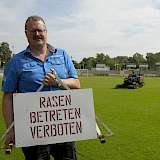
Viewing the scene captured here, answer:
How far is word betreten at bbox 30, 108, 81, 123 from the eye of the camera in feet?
13.9

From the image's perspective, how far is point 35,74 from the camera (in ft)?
14.2

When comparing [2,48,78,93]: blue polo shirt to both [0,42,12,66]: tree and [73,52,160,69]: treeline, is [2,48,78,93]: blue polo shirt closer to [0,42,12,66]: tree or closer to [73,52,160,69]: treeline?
[0,42,12,66]: tree

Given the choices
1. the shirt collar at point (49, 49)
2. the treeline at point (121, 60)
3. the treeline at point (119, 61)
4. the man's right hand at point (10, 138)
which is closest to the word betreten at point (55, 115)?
the man's right hand at point (10, 138)

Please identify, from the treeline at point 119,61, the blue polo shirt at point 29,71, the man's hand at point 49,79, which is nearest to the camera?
the man's hand at point 49,79

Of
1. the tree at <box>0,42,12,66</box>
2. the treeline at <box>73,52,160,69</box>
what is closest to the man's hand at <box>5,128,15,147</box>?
the tree at <box>0,42,12,66</box>

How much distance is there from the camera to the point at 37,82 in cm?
432

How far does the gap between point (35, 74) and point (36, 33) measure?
394mm

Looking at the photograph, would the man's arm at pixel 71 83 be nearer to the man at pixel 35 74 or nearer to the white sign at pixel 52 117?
the man at pixel 35 74

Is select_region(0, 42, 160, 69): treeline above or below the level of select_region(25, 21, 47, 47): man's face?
below

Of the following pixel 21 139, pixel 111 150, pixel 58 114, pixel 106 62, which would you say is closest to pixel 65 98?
pixel 58 114

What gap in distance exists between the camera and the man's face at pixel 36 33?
14.0 ft

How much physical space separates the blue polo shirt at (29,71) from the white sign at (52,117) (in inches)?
5.7

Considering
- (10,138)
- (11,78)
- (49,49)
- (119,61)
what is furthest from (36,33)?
(119,61)

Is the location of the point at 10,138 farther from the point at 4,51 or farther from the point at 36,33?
the point at 4,51
